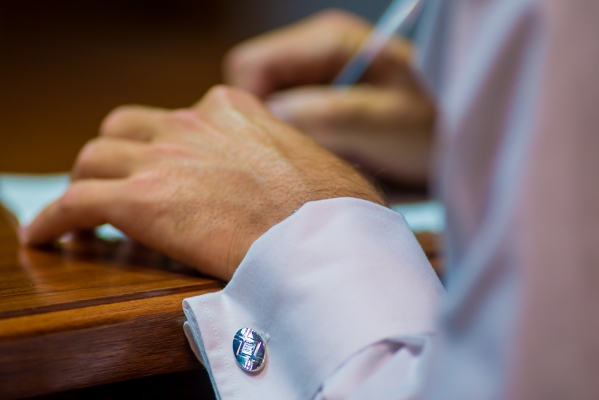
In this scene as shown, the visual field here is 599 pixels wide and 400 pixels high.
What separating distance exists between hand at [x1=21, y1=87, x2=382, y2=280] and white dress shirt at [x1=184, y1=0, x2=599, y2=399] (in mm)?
37

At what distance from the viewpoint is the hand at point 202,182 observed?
0.37 m

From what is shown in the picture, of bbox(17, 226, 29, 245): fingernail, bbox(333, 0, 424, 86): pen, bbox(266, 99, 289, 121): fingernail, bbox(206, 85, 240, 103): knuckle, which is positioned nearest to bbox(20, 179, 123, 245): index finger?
bbox(17, 226, 29, 245): fingernail

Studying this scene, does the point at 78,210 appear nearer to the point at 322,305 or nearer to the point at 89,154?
the point at 89,154

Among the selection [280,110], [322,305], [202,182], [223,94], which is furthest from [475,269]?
[280,110]

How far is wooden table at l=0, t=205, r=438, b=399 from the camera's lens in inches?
11.0

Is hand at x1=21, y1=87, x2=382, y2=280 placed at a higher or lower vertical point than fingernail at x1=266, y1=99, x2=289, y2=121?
higher

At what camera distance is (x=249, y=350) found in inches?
12.8

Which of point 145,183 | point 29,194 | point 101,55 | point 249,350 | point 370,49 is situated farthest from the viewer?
point 101,55

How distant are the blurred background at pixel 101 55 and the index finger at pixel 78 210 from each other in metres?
0.76

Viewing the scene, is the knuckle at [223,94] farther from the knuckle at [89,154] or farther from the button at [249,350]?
the button at [249,350]

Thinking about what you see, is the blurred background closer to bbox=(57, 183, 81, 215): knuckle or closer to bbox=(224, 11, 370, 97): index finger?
bbox=(224, 11, 370, 97): index finger

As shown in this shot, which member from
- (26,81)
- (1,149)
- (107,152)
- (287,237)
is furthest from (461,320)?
(26,81)

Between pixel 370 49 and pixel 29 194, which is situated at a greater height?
pixel 370 49

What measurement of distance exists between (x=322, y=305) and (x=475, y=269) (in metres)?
0.11
